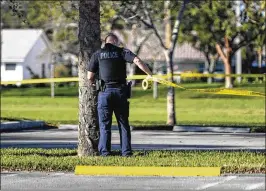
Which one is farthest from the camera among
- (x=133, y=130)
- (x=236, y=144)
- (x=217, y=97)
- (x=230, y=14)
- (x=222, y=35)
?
(x=222, y=35)

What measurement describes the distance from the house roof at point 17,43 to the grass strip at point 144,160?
65.9 metres

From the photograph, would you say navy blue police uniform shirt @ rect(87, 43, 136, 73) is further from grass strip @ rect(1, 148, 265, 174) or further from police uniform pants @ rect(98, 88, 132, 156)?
grass strip @ rect(1, 148, 265, 174)

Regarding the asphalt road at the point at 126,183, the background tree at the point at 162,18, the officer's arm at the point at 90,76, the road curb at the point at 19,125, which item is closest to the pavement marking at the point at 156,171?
the asphalt road at the point at 126,183

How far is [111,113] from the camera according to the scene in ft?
45.5

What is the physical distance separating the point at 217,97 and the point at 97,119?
118ft

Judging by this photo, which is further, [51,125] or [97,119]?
[51,125]

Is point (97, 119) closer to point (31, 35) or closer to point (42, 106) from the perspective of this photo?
point (42, 106)

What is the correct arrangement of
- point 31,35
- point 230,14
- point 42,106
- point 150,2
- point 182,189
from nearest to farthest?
point 182,189 < point 150,2 < point 42,106 < point 230,14 < point 31,35

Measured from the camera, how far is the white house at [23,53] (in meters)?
79.8

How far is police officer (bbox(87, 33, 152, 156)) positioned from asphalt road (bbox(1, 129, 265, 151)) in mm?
2882

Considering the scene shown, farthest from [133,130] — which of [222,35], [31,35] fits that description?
[31,35]

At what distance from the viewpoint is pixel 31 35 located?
8219 centimetres

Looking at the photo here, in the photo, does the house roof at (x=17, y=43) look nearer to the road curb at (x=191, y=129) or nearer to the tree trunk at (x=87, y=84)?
the road curb at (x=191, y=129)

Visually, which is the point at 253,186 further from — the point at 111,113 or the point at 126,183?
the point at 111,113
